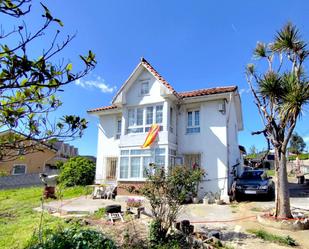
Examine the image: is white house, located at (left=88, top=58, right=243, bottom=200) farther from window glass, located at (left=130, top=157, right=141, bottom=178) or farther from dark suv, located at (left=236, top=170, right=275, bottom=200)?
dark suv, located at (left=236, top=170, right=275, bottom=200)

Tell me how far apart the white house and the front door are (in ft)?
9.61

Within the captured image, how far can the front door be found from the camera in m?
22.5

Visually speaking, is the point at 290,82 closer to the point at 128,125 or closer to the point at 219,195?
the point at 219,195

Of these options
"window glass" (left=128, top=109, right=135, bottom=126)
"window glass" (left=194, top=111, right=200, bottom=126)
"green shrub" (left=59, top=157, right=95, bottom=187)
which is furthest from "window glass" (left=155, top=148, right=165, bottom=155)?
"green shrub" (left=59, top=157, right=95, bottom=187)

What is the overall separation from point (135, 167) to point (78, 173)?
23.1 ft

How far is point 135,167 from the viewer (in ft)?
62.6

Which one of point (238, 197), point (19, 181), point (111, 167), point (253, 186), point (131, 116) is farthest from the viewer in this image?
point (19, 181)

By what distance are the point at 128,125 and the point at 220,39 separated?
374 inches

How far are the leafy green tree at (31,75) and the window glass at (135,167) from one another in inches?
595

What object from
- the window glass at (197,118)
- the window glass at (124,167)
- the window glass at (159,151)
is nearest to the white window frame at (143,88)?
the window glass at (197,118)

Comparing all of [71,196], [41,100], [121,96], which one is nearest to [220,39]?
[121,96]

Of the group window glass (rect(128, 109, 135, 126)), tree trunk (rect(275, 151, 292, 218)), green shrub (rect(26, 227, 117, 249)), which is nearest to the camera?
green shrub (rect(26, 227, 117, 249))

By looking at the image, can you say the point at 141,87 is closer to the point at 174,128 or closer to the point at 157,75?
the point at 157,75

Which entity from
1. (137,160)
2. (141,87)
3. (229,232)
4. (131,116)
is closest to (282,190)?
(229,232)
